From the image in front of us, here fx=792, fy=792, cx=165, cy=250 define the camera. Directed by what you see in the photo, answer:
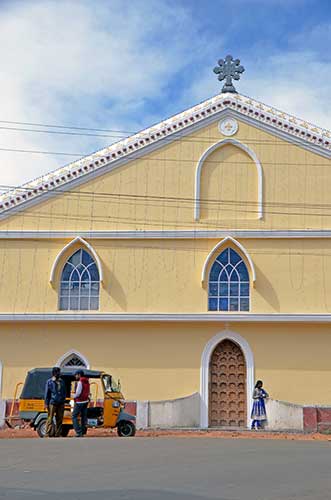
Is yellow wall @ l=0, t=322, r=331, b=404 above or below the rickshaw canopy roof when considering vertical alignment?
above

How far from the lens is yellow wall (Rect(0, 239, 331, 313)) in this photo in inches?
901

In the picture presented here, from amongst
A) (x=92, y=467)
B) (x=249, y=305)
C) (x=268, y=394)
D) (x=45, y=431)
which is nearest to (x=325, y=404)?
(x=268, y=394)

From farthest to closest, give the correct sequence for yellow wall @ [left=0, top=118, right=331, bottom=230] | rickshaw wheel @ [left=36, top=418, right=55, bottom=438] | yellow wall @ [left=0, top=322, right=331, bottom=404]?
1. yellow wall @ [left=0, top=118, right=331, bottom=230]
2. yellow wall @ [left=0, top=322, right=331, bottom=404]
3. rickshaw wheel @ [left=36, top=418, right=55, bottom=438]

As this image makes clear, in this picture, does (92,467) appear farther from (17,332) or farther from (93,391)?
(17,332)

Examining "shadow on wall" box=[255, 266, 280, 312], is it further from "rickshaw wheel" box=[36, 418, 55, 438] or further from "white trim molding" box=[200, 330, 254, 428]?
"rickshaw wheel" box=[36, 418, 55, 438]

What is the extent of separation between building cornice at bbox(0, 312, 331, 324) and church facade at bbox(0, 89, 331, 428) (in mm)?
40

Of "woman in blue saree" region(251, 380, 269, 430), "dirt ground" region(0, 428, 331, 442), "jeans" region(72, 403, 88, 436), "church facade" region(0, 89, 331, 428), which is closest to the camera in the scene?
"jeans" region(72, 403, 88, 436)

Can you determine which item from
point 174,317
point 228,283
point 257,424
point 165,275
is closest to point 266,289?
point 228,283

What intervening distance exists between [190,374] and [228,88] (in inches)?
350

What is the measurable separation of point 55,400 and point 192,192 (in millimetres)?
9037

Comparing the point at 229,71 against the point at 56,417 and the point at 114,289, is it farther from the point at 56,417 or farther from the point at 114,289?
the point at 56,417

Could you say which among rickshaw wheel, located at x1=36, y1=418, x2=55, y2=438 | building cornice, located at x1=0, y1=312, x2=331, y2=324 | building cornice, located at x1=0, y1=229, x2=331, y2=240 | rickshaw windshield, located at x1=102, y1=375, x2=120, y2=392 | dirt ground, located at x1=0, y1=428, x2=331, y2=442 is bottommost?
dirt ground, located at x1=0, y1=428, x2=331, y2=442

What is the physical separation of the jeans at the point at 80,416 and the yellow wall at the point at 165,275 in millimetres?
6457

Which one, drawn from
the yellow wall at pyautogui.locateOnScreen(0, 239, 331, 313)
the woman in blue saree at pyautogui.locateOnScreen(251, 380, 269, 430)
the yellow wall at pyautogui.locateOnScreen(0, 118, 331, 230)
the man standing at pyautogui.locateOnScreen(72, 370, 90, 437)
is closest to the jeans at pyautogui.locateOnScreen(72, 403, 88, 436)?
the man standing at pyautogui.locateOnScreen(72, 370, 90, 437)
